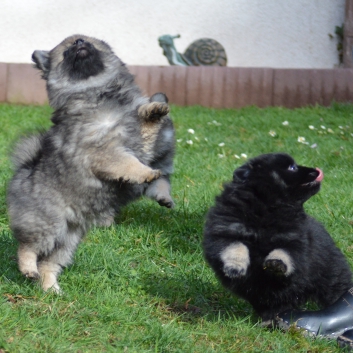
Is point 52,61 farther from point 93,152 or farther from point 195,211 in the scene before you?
point 195,211

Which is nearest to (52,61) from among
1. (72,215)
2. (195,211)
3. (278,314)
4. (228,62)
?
(72,215)

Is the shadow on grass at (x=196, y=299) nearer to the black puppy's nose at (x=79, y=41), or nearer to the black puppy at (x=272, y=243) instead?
the black puppy at (x=272, y=243)

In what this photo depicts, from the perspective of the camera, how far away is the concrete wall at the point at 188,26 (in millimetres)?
10781

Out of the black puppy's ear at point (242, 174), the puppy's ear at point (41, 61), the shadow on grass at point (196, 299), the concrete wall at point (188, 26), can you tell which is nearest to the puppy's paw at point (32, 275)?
the shadow on grass at point (196, 299)

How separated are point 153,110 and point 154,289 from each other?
1167mm

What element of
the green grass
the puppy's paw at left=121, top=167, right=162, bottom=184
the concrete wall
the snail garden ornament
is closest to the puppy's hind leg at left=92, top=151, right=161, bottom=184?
the puppy's paw at left=121, top=167, right=162, bottom=184

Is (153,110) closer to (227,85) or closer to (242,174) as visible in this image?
(242,174)

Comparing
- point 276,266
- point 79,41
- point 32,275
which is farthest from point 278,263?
point 79,41

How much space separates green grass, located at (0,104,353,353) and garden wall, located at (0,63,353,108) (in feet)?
10.0

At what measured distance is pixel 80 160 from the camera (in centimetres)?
400

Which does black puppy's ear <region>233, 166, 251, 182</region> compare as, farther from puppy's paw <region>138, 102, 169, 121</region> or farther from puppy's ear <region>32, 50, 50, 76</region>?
puppy's ear <region>32, 50, 50, 76</region>

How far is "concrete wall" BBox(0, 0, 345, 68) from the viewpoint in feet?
35.4

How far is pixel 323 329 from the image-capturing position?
11.1ft

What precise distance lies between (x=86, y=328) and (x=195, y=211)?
194 centimetres
